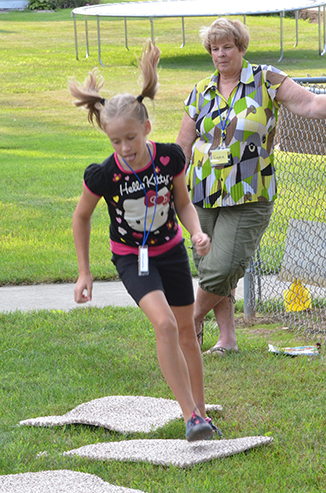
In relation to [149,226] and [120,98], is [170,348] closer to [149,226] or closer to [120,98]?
[149,226]

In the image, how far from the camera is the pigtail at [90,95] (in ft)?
10.0

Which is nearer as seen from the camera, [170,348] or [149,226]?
[170,348]

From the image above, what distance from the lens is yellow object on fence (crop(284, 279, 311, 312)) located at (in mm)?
5129

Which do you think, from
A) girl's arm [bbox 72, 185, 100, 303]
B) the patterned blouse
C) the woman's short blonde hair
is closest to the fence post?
the patterned blouse

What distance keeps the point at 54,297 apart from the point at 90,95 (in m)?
2.82

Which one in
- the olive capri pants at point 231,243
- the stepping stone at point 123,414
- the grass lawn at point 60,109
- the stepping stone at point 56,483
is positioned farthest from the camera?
the grass lawn at point 60,109

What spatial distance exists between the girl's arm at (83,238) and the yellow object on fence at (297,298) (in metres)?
2.40

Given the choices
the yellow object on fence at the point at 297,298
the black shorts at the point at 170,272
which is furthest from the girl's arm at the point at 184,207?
the yellow object on fence at the point at 297,298

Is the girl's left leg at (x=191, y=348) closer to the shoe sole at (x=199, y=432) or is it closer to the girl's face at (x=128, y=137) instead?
the shoe sole at (x=199, y=432)

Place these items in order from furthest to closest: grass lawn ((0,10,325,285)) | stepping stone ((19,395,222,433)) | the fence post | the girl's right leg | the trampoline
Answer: the trampoline < grass lawn ((0,10,325,285)) < the fence post < stepping stone ((19,395,222,433)) < the girl's right leg

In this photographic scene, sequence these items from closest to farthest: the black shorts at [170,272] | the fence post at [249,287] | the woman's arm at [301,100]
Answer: the black shorts at [170,272], the woman's arm at [301,100], the fence post at [249,287]

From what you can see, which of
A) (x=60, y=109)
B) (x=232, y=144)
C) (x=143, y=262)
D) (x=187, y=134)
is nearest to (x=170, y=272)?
(x=143, y=262)

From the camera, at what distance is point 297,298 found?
202 inches

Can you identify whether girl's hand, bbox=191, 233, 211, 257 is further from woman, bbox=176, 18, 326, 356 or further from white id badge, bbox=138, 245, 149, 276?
woman, bbox=176, 18, 326, 356
